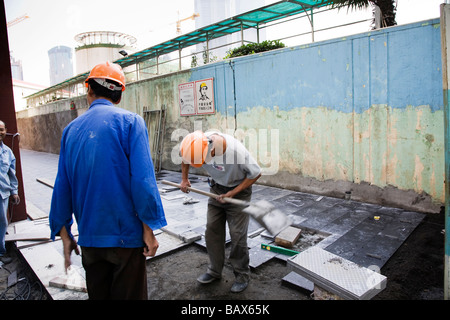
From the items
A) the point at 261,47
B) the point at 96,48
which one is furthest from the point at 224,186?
the point at 96,48

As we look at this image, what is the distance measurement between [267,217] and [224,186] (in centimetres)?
54

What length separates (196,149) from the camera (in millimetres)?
2771

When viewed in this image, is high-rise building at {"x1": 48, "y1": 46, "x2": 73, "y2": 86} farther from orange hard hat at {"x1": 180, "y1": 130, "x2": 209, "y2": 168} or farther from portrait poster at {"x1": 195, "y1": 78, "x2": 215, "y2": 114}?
orange hard hat at {"x1": 180, "y1": 130, "x2": 209, "y2": 168}

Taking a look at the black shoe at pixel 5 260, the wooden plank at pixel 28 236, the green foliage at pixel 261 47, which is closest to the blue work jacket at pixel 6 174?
the wooden plank at pixel 28 236

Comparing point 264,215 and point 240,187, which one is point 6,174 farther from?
point 264,215

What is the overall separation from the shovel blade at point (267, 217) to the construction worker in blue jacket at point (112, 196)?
1.26 m

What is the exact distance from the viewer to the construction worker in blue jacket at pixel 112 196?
1.69 meters

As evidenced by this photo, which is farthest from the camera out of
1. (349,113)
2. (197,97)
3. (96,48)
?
(96,48)

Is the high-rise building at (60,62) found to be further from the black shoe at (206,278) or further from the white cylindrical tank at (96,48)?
the black shoe at (206,278)

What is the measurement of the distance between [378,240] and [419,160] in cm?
192

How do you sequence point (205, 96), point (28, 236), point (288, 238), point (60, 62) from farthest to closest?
1. point (60, 62)
2. point (205, 96)
3. point (28, 236)
4. point (288, 238)

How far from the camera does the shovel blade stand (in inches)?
111

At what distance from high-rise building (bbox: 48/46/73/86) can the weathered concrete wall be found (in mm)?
139809

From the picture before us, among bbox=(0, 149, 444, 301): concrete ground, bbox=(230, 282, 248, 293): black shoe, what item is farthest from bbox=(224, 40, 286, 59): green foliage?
bbox=(230, 282, 248, 293): black shoe
